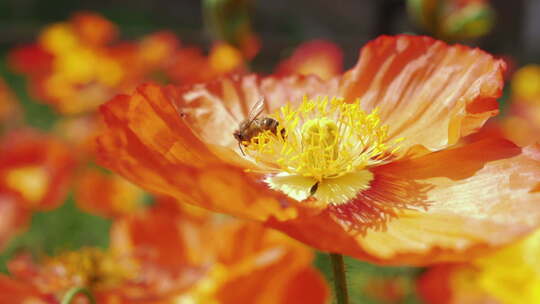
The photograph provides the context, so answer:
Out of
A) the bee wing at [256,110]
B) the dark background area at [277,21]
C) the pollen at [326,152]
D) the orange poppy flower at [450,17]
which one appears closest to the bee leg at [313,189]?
the pollen at [326,152]

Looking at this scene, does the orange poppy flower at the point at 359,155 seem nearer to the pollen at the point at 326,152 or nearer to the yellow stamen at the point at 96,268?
the pollen at the point at 326,152

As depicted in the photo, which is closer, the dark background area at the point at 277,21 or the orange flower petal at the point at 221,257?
the orange flower petal at the point at 221,257

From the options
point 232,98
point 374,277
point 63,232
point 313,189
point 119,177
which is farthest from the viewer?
point 63,232

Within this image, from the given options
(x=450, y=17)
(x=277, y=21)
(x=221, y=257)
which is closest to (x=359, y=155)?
(x=221, y=257)

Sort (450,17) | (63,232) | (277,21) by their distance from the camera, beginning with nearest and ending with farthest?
(450,17) → (63,232) → (277,21)

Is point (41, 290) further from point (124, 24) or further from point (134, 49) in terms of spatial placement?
point (124, 24)

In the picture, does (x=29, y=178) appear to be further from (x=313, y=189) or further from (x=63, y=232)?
(x=313, y=189)

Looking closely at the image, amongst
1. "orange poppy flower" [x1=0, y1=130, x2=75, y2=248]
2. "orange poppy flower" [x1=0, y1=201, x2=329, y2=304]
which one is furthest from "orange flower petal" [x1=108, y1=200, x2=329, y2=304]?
"orange poppy flower" [x1=0, y1=130, x2=75, y2=248]
